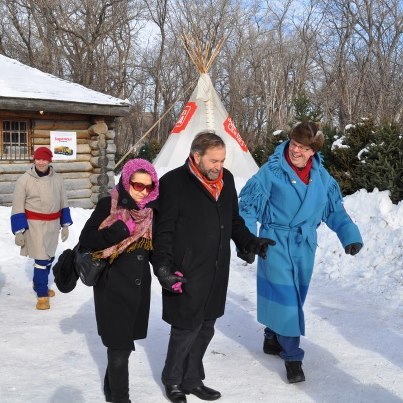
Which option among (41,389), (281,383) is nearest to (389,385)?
(281,383)

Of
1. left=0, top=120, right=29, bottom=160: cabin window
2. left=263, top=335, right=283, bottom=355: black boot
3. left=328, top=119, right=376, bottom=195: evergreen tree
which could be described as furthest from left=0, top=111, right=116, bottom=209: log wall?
left=263, top=335, right=283, bottom=355: black boot

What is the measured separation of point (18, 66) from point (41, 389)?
1127 cm

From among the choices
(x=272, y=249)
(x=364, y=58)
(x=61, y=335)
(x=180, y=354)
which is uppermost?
(x=364, y=58)

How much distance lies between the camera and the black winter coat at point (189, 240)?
316 centimetres

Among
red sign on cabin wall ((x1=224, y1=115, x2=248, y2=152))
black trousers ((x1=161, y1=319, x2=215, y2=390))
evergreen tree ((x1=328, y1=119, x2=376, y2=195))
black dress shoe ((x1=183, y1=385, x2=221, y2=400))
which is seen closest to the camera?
black trousers ((x1=161, y1=319, x2=215, y2=390))

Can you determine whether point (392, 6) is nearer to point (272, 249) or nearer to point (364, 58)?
point (364, 58)

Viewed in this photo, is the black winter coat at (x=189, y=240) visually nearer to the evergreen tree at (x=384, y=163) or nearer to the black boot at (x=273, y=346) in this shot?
the black boot at (x=273, y=346)

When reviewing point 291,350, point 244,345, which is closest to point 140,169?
point 291,350

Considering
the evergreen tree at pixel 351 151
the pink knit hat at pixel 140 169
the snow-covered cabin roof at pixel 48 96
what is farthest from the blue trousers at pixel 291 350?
the snow-covered cabin roof at pixel 48 96

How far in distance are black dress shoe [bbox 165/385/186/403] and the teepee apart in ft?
35.1

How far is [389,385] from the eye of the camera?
141 inches

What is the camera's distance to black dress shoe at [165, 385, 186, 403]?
3275mm

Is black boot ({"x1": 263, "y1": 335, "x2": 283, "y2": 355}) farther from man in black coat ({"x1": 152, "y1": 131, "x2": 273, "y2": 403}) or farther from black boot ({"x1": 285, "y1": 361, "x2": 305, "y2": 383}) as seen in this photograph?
man in black coat ({"x1": 152, "y1": 131, "x2": 273, "y2": 403})

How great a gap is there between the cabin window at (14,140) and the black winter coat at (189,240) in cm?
886
